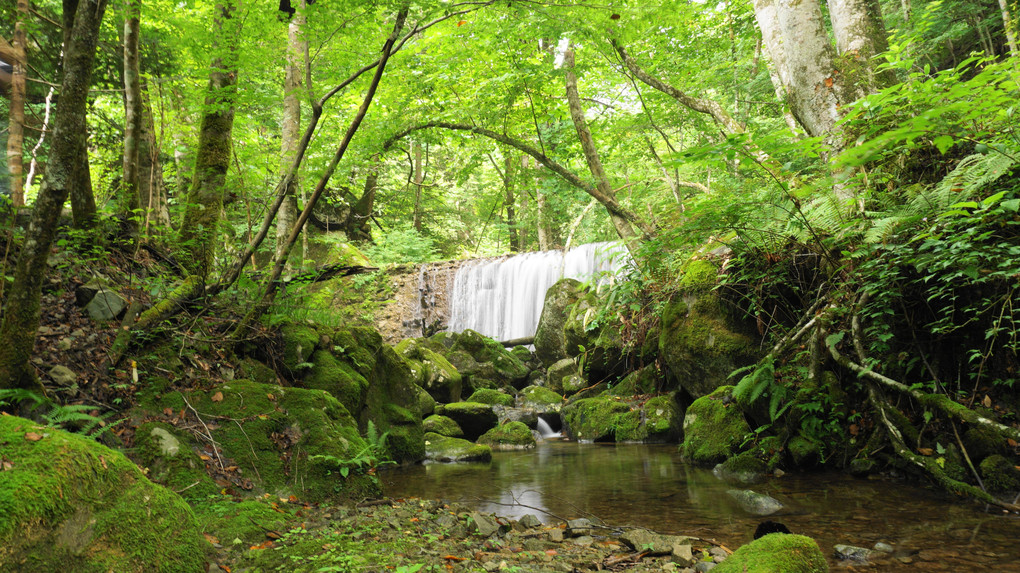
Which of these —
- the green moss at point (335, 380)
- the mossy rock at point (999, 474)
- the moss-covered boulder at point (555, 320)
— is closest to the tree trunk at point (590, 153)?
the moss-covered boulder at point (555, 320)

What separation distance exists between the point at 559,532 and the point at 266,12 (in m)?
6.52

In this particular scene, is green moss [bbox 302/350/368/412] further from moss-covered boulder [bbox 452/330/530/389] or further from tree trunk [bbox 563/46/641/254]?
moss-covered boulder [bbox 452/330/530/389]

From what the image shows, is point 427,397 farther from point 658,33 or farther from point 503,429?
point 658,33

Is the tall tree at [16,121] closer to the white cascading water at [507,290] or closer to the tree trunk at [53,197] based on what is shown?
the tree trunk at [53,197]

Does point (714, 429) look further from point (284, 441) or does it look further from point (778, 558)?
point (284, 441)

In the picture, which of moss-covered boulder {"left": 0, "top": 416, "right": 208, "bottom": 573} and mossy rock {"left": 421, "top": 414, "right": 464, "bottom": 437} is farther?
mossy rock {"left": 421, "top": 414, "right": 464, "bottom": 437}

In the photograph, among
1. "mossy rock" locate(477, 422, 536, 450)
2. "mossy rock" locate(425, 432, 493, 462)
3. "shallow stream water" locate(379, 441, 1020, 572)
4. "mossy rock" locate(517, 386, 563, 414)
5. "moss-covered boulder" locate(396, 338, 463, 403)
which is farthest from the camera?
"mossy rock" locate(517, 386, 563, 414)

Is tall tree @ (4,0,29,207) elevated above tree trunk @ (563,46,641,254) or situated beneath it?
situated beneath

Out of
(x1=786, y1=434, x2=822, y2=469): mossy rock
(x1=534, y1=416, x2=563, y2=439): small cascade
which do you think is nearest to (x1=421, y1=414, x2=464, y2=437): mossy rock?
(x1=534, y1=416, x2=563, y2=439): small cascade

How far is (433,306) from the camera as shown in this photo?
690 inches

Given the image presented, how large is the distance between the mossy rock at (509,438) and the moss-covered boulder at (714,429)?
2802 millimetres

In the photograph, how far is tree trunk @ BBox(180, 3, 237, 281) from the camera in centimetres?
578

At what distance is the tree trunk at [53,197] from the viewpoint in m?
2.93

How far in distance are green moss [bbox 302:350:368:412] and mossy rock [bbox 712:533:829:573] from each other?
4.80m
